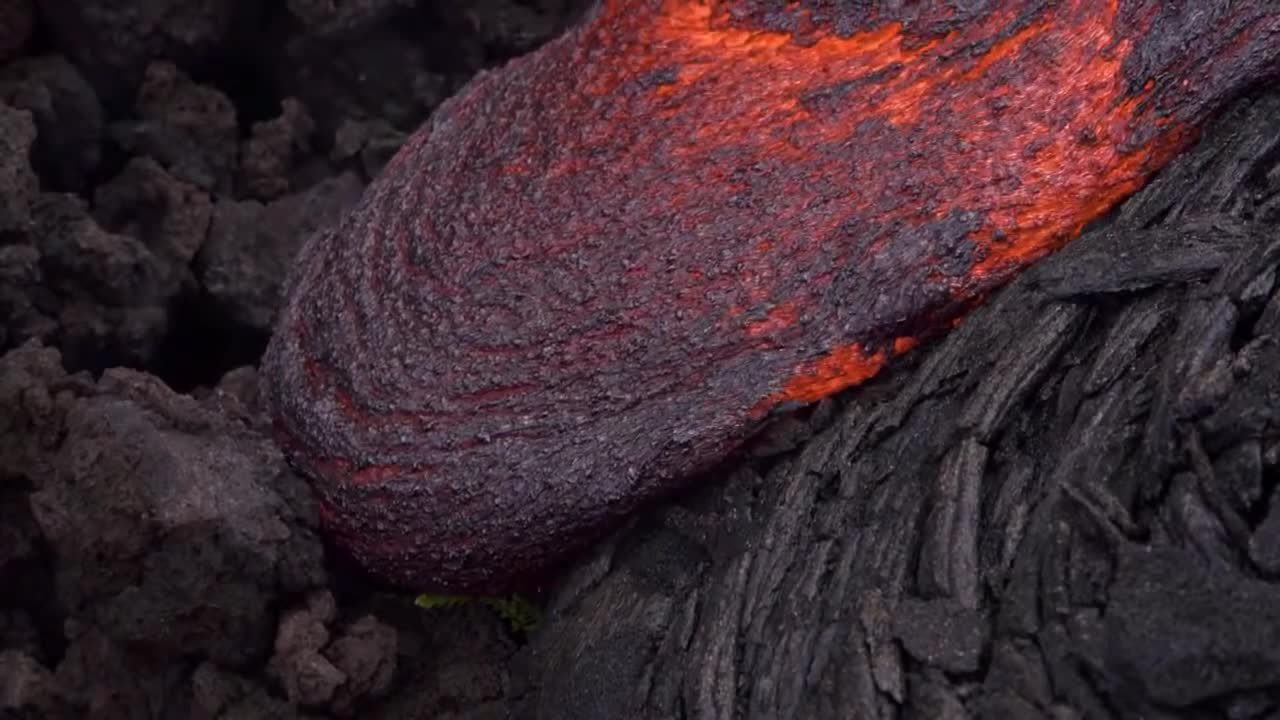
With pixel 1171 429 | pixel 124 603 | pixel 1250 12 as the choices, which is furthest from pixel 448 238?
pixel 1250 12

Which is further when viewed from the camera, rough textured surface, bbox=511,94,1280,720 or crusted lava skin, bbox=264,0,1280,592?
crusted lava skin, bbox=264,0,1280,592

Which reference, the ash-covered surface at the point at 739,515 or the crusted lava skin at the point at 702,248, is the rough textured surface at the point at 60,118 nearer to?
the ash-covered surface at the point at 739,515

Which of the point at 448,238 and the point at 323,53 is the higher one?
the point at 323,53

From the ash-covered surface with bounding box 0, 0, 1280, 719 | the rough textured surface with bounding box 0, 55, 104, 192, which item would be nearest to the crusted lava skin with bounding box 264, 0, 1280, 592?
the ash-covered surface with bounding box 0, 0, 1280, 719

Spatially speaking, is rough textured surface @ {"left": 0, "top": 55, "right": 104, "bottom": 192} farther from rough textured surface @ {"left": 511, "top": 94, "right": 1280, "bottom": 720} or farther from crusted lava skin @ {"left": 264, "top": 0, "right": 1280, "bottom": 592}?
rough textured surface @ {"left": 511, "top": 94, "right": 1280, "bottom": 720}

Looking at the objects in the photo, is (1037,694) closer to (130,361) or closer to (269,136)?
(130,361)

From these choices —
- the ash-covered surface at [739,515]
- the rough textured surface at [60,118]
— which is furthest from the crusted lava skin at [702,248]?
the rough textured surface at [60,118]

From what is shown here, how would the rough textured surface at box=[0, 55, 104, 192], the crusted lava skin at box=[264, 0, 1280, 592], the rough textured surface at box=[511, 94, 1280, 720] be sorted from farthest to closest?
the rough textured surface at box=[0, 55, 104, 192]
the crusted lava skin at box=[264, 0, 1280, 592]
the rough textured surface at box=[511, 94, 1280, 720]
